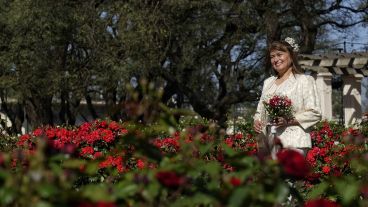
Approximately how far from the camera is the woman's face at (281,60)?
539cm

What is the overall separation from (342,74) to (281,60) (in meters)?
12.8

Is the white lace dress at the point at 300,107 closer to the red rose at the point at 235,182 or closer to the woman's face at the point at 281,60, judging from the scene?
the woman's face at the point at 281,60

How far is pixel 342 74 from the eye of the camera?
1783 centimetres

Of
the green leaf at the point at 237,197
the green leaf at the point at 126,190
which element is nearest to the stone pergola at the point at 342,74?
the green leaf at the point at 126,190

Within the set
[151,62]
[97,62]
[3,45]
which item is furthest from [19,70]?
[151,62]

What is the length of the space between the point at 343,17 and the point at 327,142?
1567cm

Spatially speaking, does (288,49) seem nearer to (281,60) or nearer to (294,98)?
(281,60)

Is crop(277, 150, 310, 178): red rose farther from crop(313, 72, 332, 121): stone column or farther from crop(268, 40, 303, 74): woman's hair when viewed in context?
crop(313, 72, 332, 121): stone column

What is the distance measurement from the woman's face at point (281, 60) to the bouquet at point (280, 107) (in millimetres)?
230

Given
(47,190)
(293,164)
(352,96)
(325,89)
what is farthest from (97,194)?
(352,96)

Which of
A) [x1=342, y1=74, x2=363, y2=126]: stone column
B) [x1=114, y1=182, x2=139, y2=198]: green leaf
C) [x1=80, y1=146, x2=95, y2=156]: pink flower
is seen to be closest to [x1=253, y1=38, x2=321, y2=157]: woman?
[x1=80, y1=146, x2=95, y2=156]: pink flower

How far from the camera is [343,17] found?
2384 cm

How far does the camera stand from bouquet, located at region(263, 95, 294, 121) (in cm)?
531

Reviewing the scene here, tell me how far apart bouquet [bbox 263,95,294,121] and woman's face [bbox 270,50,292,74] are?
0.76 ft
